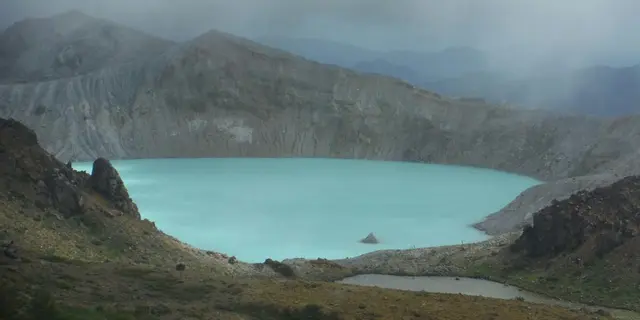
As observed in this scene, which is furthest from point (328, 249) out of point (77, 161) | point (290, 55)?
point (290, 55)

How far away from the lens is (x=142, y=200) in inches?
2623

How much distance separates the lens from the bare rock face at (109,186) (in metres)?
38.2

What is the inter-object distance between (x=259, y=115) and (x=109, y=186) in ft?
288

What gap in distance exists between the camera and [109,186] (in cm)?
3850

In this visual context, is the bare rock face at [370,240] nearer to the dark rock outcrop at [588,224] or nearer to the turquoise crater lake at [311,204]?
the turquoise crater lake at [311,204]

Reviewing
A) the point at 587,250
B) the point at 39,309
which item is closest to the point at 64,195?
the point at 39,309

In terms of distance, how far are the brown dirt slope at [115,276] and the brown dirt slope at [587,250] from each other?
8.84 m

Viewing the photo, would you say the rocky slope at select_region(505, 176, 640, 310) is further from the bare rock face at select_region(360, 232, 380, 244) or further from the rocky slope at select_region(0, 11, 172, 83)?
the rocky slope at select_region(0, 11, 172, 83)

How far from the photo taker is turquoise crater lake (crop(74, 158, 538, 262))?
167 ft

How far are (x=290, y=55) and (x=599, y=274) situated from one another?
108088mm

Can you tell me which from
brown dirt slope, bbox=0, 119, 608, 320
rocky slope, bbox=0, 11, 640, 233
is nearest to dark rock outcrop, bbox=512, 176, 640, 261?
brown dirt slope, bbox=0, 119, 608, 320

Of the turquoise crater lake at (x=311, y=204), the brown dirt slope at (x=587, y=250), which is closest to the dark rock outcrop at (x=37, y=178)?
the turquoise crater lake at (x=311, y=204)

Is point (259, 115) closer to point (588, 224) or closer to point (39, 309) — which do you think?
point (588, 224)

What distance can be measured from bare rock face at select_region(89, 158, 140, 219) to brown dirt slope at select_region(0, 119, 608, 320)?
5 cm
